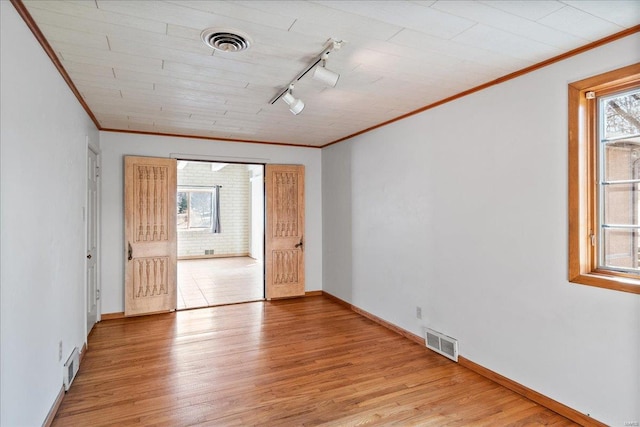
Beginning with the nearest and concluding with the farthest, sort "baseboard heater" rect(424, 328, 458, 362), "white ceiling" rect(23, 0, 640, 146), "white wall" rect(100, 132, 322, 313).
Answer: "white ceiling" rect(23, 0, 640, 146), "baseboard heater" rect(424, 328, 458, 362), "white wall" rect(100, 132, 322, 313)

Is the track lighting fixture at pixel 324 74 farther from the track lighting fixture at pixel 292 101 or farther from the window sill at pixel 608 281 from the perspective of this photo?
the window sill at pixel 608 281

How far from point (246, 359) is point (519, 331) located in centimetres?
240

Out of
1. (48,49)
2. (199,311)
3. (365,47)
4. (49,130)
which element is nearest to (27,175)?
(49,130)

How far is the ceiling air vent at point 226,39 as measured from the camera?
2.07 metres

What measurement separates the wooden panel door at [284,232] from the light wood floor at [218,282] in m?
0.46

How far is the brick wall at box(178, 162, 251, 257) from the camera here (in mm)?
10211

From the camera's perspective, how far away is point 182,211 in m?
10.3

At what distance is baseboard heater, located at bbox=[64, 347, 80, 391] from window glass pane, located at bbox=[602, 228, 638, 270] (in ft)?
13.0

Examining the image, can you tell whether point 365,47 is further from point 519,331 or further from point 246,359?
point 246,359

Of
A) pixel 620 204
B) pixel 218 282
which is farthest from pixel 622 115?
pixel 218 282

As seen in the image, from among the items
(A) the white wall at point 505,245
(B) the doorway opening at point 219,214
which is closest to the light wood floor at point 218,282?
(B) the doorway opening at point 219,214

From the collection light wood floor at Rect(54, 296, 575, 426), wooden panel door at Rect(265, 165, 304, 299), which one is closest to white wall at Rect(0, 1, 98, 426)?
light wood floor at Rect(54, 296, 575, 426)

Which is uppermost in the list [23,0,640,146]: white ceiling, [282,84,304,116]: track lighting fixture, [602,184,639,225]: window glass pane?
[23,0,640,146]: white ceiling

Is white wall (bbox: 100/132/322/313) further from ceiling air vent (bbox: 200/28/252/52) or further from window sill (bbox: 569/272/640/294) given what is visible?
window sill (bbox: 569/272/640/294)
